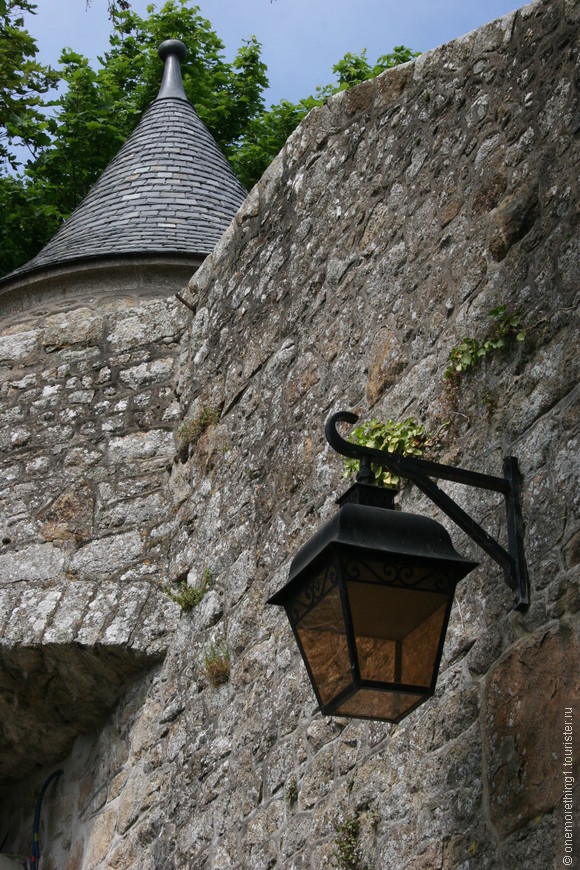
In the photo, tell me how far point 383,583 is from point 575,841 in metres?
0.66

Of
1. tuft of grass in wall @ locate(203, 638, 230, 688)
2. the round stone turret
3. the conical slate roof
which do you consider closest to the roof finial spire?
the round stone turret

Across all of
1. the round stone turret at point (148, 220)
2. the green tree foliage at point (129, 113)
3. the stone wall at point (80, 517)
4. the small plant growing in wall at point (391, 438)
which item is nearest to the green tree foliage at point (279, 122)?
the green tree foliage at point (129, 113)

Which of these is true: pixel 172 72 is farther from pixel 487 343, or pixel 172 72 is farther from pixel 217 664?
pixel 487 343

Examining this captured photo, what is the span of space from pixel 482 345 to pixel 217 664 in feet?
6.17

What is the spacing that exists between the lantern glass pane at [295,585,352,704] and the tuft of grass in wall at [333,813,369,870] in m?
0.78

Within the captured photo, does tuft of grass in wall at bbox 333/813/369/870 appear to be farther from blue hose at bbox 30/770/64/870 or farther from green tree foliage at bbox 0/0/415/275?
green tree foliage at bbox 0/0/415/275

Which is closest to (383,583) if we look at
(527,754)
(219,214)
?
(527,754)

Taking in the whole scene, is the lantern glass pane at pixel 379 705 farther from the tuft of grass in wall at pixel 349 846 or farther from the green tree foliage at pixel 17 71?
the green tree foliage at pixel 17 71

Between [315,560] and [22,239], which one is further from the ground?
[22,239]

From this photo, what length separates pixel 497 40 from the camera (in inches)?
159

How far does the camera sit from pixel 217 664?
4.93 meters

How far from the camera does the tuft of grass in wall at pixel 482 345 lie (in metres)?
3.49

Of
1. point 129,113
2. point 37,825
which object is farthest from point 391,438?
point 129,113

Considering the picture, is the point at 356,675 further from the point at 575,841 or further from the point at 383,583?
the point at 575,841
